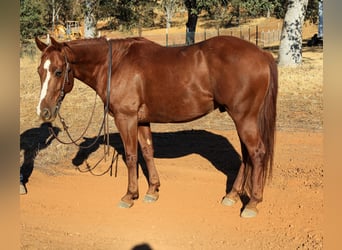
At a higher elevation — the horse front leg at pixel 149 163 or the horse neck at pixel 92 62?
the horse neck at pixel 92 62

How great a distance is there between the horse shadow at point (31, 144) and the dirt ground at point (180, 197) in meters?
0.02

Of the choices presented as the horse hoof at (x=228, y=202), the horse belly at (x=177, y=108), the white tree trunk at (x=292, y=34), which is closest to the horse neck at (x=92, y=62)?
the horse belly at (x=177, y=108)

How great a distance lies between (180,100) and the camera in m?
5.13

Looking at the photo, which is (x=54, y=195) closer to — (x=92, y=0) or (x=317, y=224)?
(x=317, y=224)

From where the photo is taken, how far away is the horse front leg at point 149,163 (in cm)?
562

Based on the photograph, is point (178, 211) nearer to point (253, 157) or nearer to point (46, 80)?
Answer: point (253, 157)

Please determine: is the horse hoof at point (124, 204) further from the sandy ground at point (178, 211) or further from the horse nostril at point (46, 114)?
the horse nostril at point (46, 114)

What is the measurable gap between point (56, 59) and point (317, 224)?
141 inches

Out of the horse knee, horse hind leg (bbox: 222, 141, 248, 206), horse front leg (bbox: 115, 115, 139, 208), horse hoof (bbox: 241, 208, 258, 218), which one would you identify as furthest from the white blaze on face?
horse hoof (bbox: 241, 208, 258, 218)

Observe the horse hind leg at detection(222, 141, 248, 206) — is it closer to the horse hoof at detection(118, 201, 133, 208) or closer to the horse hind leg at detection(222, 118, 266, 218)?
the horse hind leg at detection(222, 118, 266, 218)

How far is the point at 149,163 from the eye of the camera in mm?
5738

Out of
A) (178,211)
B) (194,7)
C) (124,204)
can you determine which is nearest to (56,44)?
(124,204)

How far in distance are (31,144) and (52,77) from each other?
4.00 m

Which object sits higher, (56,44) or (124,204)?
(56,44)
